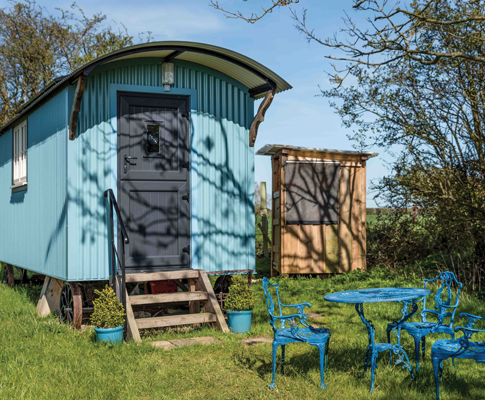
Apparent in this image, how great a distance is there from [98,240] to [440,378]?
169 inches

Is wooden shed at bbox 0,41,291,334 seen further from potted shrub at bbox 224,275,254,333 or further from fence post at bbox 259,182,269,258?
fence post at bbox 259,182,269,258

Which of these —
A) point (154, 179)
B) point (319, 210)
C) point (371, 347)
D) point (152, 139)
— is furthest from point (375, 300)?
point (319, 210)

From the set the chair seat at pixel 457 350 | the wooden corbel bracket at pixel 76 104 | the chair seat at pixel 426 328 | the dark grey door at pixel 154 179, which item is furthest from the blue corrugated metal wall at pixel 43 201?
the chair seat at pixel 457 350

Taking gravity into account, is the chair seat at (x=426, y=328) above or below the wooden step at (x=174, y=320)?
above

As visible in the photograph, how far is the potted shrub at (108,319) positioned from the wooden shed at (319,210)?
532cm

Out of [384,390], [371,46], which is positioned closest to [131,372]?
[384,390]

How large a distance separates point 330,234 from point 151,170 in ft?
16.3

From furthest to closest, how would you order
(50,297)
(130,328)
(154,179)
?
(50,297), (154,179), (130,328)

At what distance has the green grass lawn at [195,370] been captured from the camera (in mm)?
4438

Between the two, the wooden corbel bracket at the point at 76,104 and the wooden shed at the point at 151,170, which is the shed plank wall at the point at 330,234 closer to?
the wooden shed at the point at 151,170

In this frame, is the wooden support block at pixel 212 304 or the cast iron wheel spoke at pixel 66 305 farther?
the cast iron wheel spoke at pixel 66 305

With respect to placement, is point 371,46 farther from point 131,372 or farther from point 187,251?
point 131,372

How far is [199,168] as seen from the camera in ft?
24.3

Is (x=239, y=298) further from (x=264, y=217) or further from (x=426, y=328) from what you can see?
(x=264, y=217)
